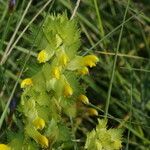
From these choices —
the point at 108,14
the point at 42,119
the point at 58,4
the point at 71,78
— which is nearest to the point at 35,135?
the point at 42,119

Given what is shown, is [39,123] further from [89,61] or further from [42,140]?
[89,61]

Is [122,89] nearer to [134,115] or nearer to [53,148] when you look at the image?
[134,115]

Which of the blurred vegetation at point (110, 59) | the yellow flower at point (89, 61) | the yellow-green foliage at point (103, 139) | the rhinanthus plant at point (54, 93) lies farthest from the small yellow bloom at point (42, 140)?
the blurred vegetation at point (110, 59)

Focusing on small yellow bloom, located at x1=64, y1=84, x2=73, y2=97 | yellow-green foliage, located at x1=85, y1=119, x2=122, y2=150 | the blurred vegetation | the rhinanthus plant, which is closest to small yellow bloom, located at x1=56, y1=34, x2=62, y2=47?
the rhinanthus plant

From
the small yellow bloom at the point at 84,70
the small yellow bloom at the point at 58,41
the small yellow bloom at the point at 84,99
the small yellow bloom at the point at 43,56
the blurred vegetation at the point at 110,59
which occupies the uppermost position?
the small yellow bloom at the point at 58,41

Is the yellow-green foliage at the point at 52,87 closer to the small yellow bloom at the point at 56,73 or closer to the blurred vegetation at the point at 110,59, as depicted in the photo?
the small yellow bloom at the point at 56,73

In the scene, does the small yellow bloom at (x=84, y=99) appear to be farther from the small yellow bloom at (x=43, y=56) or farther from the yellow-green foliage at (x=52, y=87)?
the small yellow bloom at (x=43, y=56)

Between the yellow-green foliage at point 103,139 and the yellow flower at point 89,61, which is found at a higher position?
the yellow flower at point 89,61

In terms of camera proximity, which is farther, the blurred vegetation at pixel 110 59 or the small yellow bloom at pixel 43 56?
the blurred vegetation at pixel 110 59
